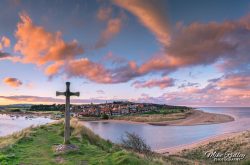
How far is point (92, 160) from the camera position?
1216 cm

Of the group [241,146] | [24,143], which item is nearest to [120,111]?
[241,146]

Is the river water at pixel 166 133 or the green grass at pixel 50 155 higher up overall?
the green grass at pixel 50 155

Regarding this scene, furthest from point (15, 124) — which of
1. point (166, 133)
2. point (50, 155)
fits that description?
point (50, 155)

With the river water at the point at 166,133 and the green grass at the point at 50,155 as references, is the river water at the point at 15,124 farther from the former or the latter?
the river water at the point at 166,133

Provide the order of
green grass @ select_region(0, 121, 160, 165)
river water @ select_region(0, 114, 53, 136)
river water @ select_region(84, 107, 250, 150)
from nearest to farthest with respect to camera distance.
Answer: green grass @ select_region(0, 121, 160, 165), river water @ select_region(84, 107, 250, 150), river water @ select_region(0, 114, 53, 136)

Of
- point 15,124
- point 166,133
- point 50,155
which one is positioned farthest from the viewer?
point 15,124

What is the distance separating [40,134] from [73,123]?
2.72 m

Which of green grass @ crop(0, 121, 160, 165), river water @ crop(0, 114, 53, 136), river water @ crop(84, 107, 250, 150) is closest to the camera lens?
green grass @ crop(0, 121, 160, 165)

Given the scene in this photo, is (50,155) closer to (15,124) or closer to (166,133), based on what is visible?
(166,133)

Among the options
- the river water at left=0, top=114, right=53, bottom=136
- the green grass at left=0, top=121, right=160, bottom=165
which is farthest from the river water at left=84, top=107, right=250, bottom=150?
the green grass at left=0, top=121, right=160, bottom=165

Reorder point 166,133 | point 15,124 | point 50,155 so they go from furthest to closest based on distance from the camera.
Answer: point 15,124 < point 166,133 < point 50,155

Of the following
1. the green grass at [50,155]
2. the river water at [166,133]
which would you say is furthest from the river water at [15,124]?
the river water at [166,133]

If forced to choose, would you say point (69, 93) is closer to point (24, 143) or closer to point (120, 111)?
point (24, 143)

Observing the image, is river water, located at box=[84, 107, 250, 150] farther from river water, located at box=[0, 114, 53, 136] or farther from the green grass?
the green grass
